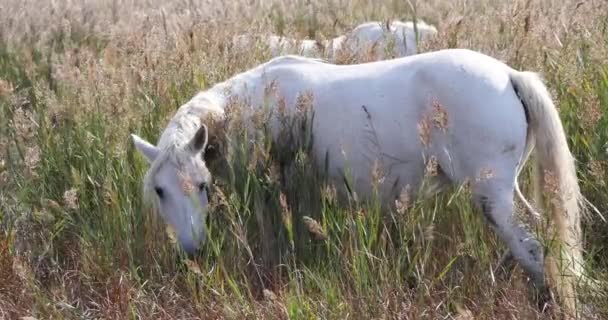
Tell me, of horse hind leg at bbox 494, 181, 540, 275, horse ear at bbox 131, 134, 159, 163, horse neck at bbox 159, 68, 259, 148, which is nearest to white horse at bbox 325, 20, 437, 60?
horse neck at bbox 159, 68, 259, 148

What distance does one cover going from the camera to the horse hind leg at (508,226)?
493cm

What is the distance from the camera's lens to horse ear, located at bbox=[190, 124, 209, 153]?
16.7ft

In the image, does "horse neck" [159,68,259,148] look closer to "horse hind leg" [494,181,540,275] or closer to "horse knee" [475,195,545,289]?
"horse knee" [475,195,545,289]

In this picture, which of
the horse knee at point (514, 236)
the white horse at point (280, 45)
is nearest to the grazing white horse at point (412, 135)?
the horse knee at point (514, 236)

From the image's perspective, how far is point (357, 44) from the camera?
7.18 metres

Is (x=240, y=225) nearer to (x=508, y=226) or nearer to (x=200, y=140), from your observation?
(x=200, y=140)

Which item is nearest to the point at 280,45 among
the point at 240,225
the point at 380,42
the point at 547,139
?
the point at 380,42

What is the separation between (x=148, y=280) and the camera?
15.5ft

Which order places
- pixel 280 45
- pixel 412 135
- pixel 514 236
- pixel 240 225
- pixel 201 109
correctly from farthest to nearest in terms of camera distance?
pixel 280 45 < pixel 201 109 < pixel 412 135 < pixel 514 236 < pixel 240 225

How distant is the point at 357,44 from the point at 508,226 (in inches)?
98.1

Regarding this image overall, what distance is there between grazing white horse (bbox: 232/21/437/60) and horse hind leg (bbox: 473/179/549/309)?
68.1 inches

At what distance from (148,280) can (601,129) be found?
228 cm

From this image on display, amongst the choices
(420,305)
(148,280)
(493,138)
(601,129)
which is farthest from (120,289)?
(601,129)

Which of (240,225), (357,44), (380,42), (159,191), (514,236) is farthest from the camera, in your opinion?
(380,42)
